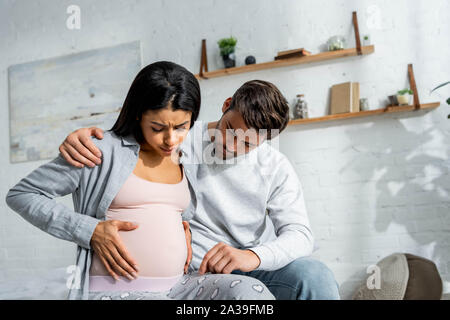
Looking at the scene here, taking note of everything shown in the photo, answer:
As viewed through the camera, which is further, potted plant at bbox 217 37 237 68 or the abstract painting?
the abstract painting

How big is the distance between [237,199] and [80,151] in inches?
21.9

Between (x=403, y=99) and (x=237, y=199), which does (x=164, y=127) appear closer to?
(x=237, y=199)

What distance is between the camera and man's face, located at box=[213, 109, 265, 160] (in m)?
1.24

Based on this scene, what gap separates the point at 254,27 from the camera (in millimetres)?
2773

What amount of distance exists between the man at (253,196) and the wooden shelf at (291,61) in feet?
4.20

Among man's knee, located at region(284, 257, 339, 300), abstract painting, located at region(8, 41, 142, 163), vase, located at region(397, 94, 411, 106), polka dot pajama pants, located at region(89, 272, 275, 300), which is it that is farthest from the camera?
abstract painting, located at region(8, 41, 142, 163)

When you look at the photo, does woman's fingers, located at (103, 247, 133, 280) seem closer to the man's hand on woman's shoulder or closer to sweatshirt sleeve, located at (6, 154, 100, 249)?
sweatshirt sleeve, located at (6, 154, 100, 249)

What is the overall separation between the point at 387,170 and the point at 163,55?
167cm

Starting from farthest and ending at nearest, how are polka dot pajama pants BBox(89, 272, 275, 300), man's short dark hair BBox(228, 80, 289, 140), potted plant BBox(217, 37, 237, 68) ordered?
potted plant BBox(217, 37, 237, 68) → man's short dark hair BBox(228, 80, 289, 140) → polka dot pajama pants BBox(89, 272, 275, 300)

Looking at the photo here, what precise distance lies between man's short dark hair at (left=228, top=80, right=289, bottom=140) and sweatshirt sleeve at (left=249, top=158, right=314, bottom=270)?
195 mm

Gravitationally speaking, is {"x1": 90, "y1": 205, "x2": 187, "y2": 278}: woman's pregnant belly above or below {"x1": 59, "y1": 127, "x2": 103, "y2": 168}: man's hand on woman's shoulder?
below

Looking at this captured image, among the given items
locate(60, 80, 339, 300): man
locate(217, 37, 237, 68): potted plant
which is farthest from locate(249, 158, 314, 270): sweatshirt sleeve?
locate(217, 37, 237, 68): potted plant
